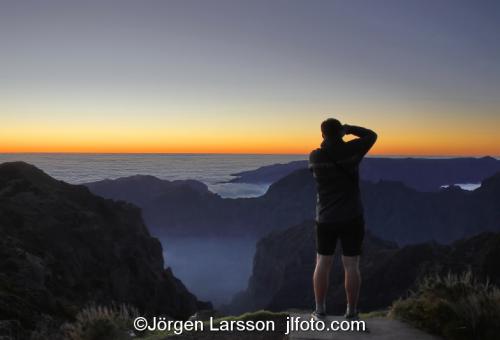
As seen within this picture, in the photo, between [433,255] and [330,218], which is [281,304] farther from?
[330,218]

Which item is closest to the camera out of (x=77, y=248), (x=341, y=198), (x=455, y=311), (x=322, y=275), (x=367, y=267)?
(x=341, y=198)

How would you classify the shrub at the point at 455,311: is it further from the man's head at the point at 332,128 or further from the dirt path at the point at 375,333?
the man's head at the point at 332,128

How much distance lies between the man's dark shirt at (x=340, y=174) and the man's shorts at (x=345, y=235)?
9 cm

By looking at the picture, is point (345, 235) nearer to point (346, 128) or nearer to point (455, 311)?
point (346, 128)

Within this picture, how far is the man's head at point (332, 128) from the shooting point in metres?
7.43

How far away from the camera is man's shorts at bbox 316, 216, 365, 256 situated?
7.40 meters

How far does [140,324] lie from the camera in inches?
414

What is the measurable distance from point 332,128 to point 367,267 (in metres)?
96.7

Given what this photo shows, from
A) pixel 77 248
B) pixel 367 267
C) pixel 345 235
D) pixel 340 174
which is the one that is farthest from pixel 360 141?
pixel 367 267

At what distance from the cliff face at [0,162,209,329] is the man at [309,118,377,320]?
19.1 meters

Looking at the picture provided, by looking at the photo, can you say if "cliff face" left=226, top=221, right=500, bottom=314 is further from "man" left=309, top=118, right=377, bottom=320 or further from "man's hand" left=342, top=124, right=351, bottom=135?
"man's hand" left=342, top=124, right=351, bottom=135

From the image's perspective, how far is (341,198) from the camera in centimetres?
738

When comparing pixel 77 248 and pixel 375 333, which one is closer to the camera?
pixel 375 333

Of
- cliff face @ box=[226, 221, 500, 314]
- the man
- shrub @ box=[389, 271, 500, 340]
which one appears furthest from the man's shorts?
cliff face @ box=[226, 221, 500, 314]
